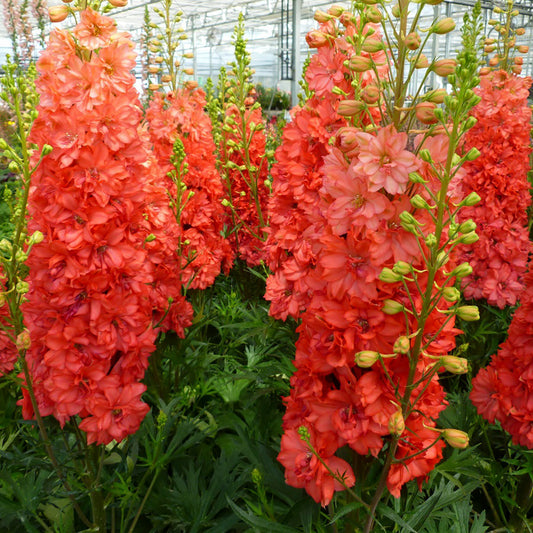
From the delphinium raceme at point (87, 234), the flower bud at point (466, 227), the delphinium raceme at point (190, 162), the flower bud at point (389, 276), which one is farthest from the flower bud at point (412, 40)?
the delphinium raceme at point (190, 162)

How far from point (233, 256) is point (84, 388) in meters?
2.44

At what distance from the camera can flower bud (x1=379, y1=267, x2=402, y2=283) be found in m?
1.27

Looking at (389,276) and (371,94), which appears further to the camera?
(371,94)

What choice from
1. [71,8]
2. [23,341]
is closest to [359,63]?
[71,8]

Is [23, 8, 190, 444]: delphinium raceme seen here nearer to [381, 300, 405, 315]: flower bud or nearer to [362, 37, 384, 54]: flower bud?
[362, 37, 384, 54]: flower bud

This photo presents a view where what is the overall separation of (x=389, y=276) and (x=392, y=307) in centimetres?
9

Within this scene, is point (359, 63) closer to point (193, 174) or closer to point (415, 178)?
point (415, 178)

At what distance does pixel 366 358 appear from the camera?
1.29m

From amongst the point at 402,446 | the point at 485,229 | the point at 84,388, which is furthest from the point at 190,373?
the point at 485,229

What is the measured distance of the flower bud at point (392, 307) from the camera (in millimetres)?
1309

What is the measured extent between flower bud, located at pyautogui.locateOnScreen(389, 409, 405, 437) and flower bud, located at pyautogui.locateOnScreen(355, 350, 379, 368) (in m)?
0.15

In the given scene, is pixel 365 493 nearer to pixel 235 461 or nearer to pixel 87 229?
pixel 235 461

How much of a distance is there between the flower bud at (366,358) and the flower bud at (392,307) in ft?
0.35

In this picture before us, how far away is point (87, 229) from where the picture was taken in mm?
1738
